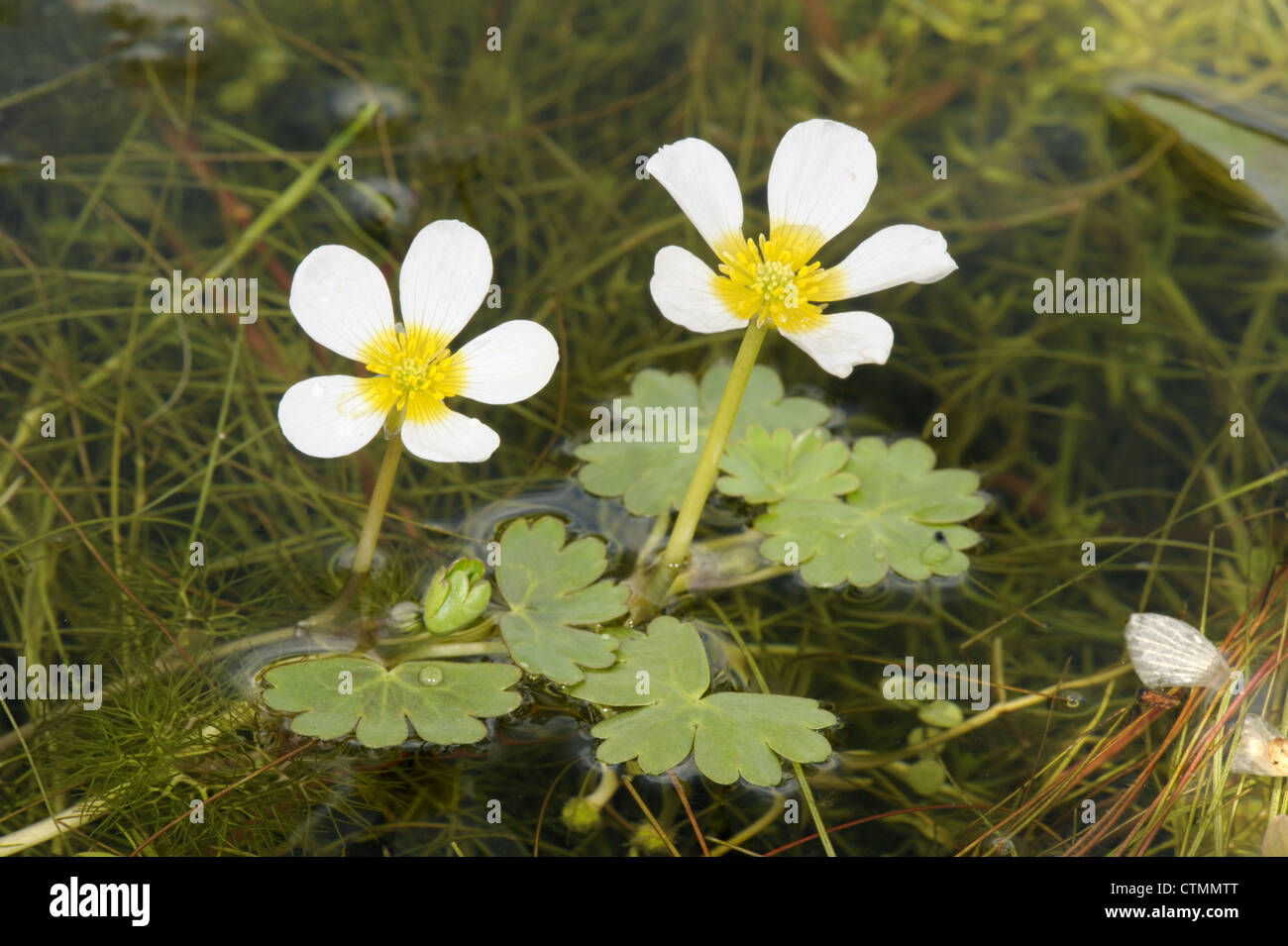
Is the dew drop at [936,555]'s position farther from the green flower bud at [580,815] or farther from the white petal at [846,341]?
the green flower bud at [580,815]

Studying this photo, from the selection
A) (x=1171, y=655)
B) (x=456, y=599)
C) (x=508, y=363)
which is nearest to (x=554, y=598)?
(x=456, y=599)

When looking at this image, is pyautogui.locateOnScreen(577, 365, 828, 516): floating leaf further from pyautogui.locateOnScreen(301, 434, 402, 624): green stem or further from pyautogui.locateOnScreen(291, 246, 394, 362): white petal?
pyautogui.locateOnScreen(291, 246, 394, 362): white petal

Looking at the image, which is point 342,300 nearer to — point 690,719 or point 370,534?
point 370,534

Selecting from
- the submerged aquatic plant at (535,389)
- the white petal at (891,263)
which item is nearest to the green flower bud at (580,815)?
the submerged aquatic plant at (535,389)

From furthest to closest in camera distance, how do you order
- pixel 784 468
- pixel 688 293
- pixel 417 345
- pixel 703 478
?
pixel 784 468, pixel 703 478, pixel 417 345, pixel 688 293

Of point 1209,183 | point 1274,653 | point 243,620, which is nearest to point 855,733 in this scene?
point 1274,653

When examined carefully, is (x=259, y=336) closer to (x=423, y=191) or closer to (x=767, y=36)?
(x=423, y=191)
